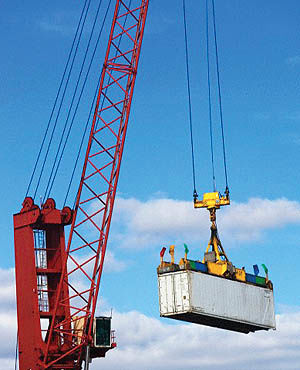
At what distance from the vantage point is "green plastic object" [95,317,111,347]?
88.9 m

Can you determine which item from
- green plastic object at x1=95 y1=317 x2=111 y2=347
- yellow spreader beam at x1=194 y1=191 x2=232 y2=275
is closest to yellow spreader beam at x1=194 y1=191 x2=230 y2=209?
yellow spreader beam at x1=194 y1=191 x2=232 y2=275

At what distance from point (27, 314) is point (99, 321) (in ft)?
21.2

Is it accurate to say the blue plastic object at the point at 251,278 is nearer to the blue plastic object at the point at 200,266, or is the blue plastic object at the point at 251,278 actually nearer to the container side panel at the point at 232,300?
the container side panel at the point at 232,300

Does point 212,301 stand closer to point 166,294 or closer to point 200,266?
point 200,266

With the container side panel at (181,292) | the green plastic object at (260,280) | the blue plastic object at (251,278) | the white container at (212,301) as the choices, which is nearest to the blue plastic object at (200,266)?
the white container at (212,301)

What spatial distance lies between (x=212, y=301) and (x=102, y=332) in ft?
58.8

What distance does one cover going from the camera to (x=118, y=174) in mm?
89312

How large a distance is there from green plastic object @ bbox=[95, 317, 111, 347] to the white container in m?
13.8

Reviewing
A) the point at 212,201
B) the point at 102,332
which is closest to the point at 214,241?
the point at 212,201

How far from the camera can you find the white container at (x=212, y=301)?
7294cm

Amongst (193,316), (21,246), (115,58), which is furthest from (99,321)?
(115,58)

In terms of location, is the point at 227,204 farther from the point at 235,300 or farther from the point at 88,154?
the point at 88,154

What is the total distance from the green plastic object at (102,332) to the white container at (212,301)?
13.8 meters

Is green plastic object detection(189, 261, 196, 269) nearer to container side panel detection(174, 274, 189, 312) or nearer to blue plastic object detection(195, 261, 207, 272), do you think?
blue plastic object detection(195, 261, 207, 272)
